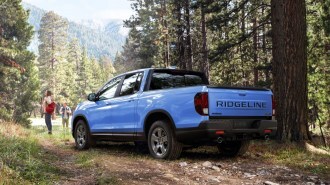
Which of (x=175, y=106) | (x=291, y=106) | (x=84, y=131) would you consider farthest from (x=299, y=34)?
(x=84, y=131)

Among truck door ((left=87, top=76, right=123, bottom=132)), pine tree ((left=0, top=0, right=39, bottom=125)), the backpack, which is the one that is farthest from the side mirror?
pine tree ((left=0, top=0, right=39, bottom=125))

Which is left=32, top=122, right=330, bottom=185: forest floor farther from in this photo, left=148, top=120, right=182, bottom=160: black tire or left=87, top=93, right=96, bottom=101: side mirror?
left=87, top=93, right=96, bottom=101: side mirror

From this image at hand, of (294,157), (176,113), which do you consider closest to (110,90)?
(176,113)

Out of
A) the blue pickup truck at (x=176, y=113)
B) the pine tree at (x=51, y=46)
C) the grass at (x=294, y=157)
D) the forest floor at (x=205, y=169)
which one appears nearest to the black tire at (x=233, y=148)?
the blue pickup truck at (x=176, y=113)

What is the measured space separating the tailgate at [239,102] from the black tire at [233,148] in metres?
0.95

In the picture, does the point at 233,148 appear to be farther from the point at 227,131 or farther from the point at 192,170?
the point at 192,170

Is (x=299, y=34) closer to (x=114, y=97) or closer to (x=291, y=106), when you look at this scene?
(x=291, y=106)

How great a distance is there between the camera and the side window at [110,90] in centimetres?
939

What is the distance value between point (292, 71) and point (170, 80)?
278 centimetres

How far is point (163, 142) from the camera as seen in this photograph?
25.3 feet

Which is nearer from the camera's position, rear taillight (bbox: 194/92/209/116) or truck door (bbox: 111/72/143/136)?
rear taillight (bbox: 194/92/209/116)

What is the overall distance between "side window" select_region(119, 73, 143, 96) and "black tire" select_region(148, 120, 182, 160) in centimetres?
121

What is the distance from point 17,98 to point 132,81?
87.4 feet

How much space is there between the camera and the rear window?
8.48 metres
